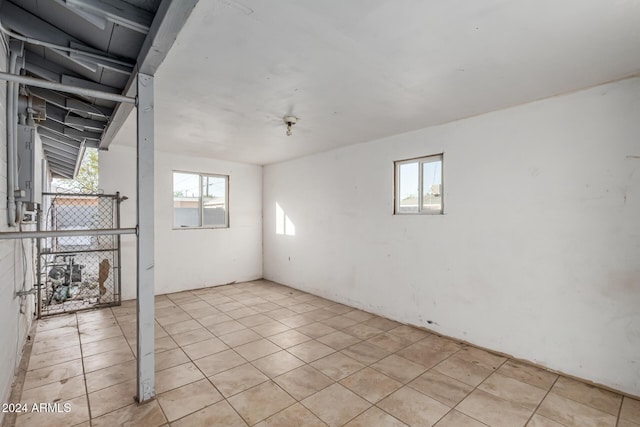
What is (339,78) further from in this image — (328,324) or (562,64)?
(328,324)

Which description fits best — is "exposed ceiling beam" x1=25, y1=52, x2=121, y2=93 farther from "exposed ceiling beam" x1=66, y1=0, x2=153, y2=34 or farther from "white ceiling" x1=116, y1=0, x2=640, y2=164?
"exposed ceiling beam" x1=66, y1=0, x2=153, y2=34

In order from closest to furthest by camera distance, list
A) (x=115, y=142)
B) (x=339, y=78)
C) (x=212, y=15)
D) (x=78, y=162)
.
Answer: (x=212, y=15), (x=339, y=78), (x=115, y=142), (x=78, y=162)

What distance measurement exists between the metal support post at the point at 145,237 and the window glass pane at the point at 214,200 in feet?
11.1

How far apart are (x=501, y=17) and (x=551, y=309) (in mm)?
2346

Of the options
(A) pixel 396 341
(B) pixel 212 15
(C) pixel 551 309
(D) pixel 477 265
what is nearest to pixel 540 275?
(C) pixel 551 309

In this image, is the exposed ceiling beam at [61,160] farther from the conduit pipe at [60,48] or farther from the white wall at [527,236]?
the white wall at [527,236]

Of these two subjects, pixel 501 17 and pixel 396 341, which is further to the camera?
pixel 396 341

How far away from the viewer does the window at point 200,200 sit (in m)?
5.20

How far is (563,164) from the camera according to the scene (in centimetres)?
253

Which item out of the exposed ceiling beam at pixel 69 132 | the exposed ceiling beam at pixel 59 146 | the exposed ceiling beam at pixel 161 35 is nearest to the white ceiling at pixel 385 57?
the exposed ceiling beam at pixel 161 35

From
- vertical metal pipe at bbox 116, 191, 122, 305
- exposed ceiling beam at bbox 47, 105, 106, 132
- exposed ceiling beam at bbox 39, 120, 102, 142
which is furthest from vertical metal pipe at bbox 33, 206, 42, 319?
exposed ceiling beam at bbox 47, 105, 106, 132

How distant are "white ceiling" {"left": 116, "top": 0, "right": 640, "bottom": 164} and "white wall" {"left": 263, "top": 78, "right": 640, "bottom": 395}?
0.32m

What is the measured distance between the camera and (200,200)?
5422 millimetres

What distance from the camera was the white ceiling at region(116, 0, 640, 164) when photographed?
153 cm
